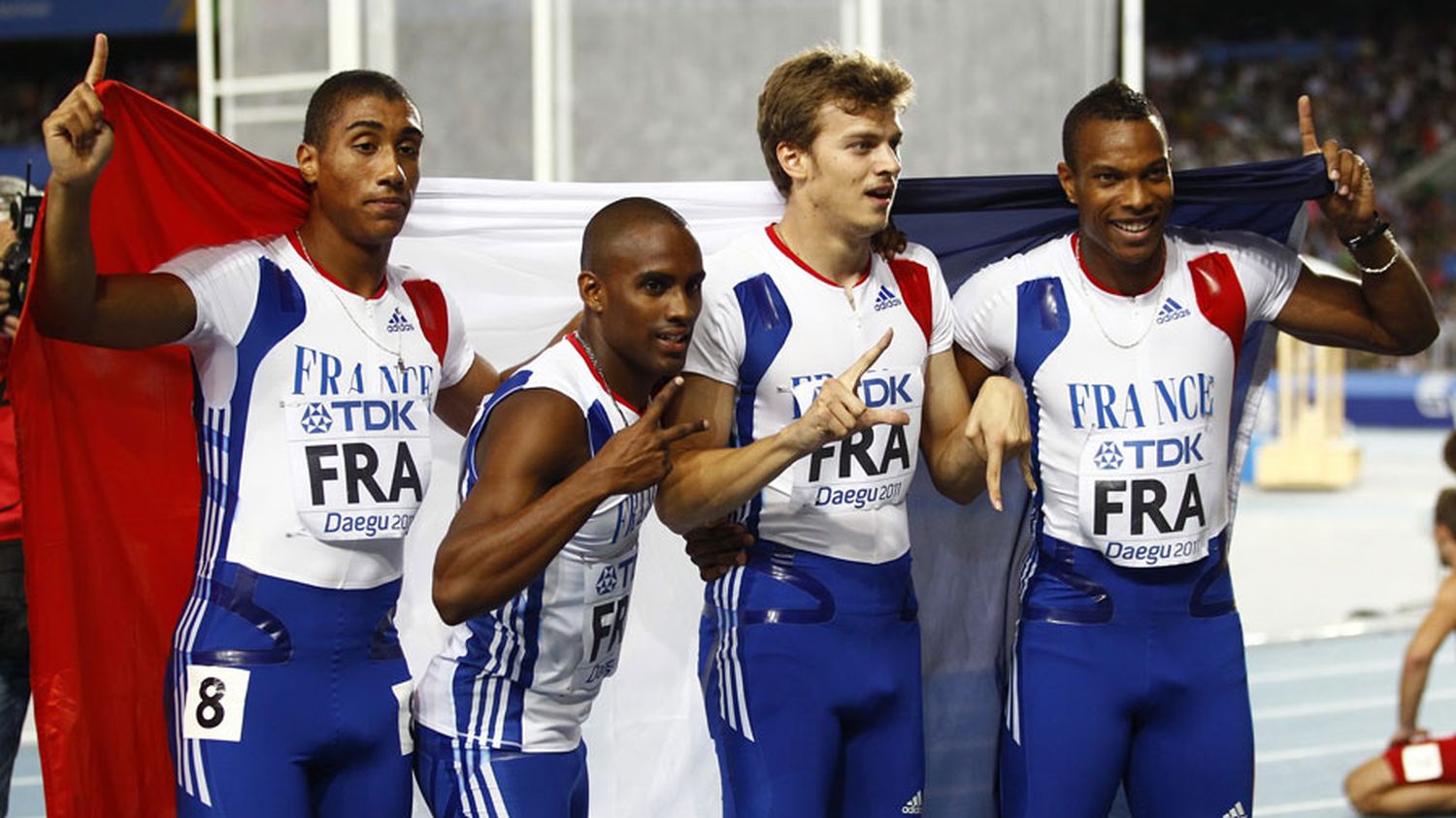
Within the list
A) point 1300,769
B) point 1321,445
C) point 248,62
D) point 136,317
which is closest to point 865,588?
point 136,317

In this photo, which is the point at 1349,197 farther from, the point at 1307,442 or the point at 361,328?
the point at 1307,442

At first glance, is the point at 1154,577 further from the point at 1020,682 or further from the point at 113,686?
the point at 113,686

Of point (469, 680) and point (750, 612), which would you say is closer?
point (469, 680)

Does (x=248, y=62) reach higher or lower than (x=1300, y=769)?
higher

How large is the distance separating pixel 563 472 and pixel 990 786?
1.76 metres

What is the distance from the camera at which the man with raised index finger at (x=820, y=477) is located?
352 cm

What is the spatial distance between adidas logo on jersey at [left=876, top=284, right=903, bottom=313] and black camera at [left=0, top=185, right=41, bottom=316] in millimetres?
1723

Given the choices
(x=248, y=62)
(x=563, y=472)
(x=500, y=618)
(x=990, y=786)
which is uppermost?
(x=248, y=62)

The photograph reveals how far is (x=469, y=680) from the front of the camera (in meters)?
3.20

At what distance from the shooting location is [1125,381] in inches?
147

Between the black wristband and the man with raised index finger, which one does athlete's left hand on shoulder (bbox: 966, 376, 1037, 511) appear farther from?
the black wristband

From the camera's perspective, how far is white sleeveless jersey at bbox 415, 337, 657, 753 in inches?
124

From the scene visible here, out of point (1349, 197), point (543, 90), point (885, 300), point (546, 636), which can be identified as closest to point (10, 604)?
point (546, 636)

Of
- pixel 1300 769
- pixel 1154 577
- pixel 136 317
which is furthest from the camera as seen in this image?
pixel 1300 769
